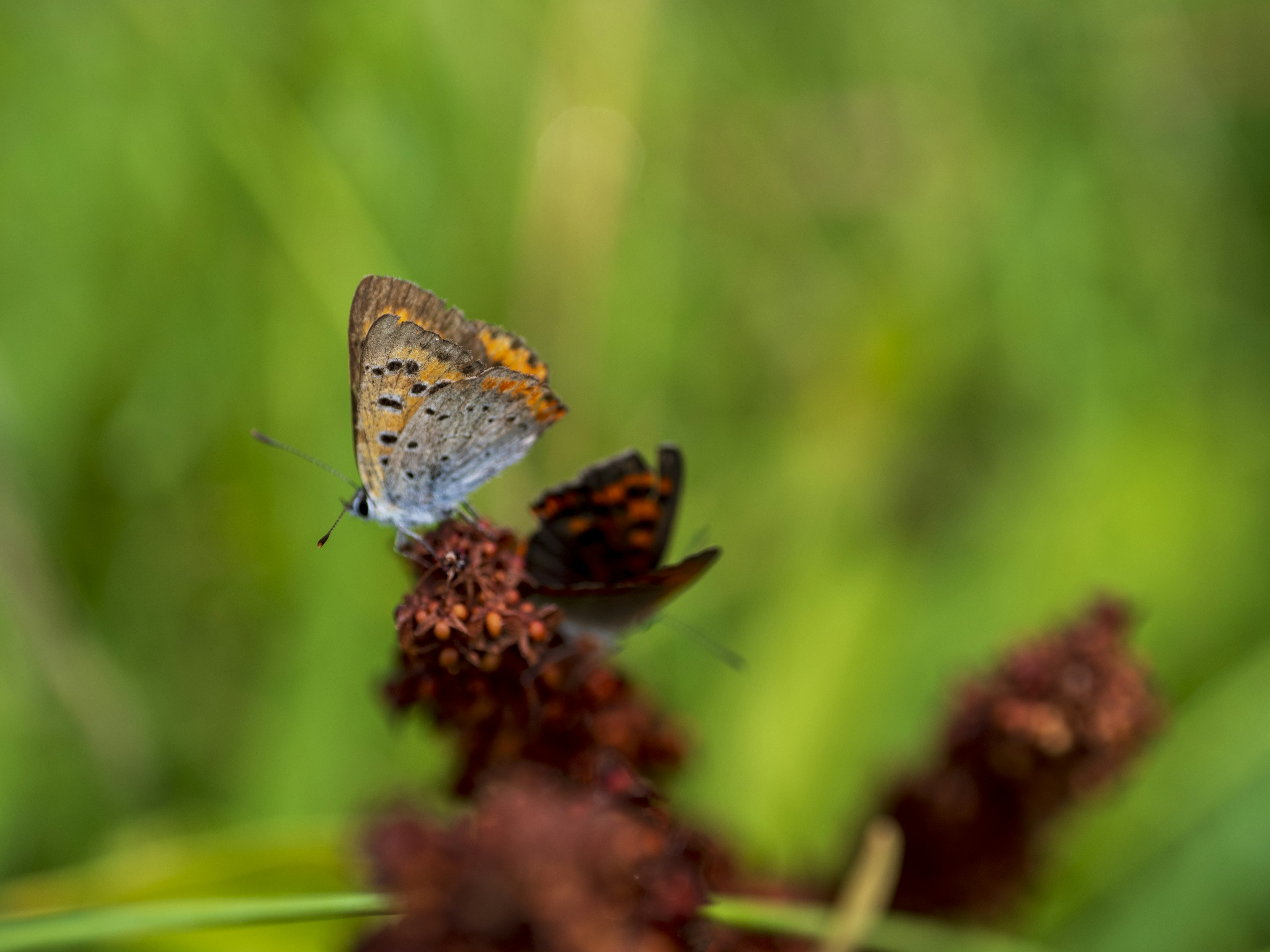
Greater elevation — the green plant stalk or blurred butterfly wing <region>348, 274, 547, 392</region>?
blurred butterfly wing <region>348, 274, 547, 392</region>

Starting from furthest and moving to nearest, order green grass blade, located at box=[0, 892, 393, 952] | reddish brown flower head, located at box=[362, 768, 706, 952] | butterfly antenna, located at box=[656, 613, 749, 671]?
butterfly antenna, located at box=[656, 613, 749, 671] < green grass blade, located at box=[0, 892, 393, 952] < reddish brown flower head, located at box=[362, 768, 706, 952]

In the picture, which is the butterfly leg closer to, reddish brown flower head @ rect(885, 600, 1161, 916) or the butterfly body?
the butterfly body

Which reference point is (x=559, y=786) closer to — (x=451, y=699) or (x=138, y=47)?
(x=451, y=699)

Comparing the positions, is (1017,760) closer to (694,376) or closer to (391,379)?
(391,379)

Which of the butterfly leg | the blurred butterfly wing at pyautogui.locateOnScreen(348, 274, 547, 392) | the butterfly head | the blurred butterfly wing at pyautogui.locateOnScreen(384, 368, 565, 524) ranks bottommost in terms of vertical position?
the butterfly leg

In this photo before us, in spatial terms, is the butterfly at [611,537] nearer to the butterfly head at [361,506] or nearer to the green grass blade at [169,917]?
the butterfly head at [361,506]

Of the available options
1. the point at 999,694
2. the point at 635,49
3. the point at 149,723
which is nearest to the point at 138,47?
the point at 635,49

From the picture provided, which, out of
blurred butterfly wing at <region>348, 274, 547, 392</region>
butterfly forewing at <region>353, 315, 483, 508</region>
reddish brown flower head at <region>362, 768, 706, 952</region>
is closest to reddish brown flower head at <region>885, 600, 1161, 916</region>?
reddish brown flower head at <region>362, 768, 706, 952</region>
